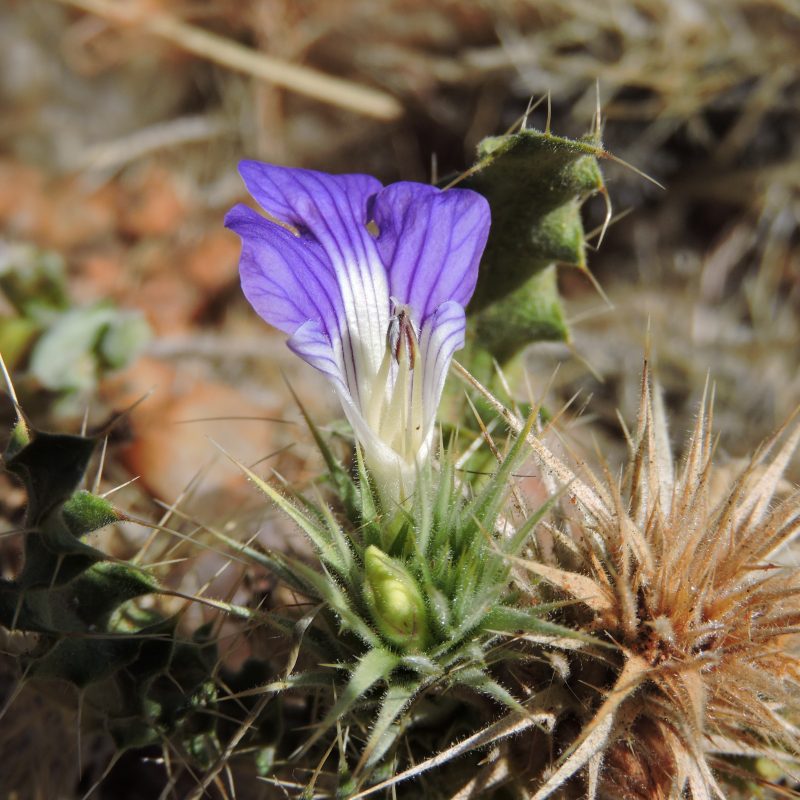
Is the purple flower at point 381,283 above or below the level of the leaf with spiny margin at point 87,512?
above

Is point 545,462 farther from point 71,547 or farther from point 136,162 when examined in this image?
point 136,162

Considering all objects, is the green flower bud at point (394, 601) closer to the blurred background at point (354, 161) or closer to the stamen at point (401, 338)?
the stamen at point (401, 338)

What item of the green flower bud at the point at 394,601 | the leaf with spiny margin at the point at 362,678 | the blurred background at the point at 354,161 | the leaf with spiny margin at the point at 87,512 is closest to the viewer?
the leaf with spiny margin at the point at 362,678

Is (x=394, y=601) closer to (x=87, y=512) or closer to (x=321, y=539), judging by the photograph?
(x=321, y=539)

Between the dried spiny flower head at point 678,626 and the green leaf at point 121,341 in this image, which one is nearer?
the dried spiny flower head at point 678,626

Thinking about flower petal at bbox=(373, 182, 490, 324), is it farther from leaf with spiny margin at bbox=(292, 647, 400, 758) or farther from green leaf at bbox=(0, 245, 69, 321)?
green leaf at bbox=(0, 245, 69, 321)

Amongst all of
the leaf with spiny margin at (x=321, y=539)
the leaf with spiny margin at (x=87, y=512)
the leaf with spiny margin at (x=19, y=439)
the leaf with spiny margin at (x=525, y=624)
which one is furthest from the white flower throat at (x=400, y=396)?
the leaf with spiny margin at (x=19, y=439)

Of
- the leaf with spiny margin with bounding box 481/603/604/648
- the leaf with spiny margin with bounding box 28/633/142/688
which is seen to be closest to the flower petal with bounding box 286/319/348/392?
the leaf with spiny margin with bounding box 481/603/604/648
